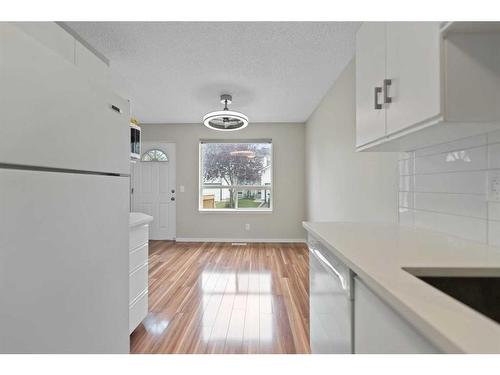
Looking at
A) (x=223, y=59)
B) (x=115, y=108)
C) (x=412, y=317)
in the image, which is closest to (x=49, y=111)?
(x=115, y=108)

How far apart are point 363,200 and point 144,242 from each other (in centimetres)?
198

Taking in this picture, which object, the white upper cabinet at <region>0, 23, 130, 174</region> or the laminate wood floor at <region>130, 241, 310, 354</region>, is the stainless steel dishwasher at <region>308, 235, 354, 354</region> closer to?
the laminate wood floor at <region>130, 241, 310, 354</region>

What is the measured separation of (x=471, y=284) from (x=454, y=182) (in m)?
0.60

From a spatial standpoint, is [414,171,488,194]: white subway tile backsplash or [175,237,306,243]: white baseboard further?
[175,237,306,243]: white baseboard

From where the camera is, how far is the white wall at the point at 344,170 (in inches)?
80.1

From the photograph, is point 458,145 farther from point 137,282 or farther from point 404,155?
point 137,282

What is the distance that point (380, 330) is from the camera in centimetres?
70

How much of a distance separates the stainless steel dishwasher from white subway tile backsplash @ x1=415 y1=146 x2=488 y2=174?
0.74 meters

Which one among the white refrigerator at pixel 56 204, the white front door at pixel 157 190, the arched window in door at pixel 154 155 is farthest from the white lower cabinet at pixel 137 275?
the arched window in door at pixel 154 155

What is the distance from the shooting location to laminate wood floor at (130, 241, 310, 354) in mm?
1839

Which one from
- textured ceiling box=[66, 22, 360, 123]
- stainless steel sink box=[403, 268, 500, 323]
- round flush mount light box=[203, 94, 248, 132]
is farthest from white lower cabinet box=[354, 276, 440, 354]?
round flush mount light box=[203, 94, 248, 132]

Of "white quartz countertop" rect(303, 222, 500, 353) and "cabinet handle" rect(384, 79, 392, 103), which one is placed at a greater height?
"cabinet handle" rect(384, 79, 392, 103)

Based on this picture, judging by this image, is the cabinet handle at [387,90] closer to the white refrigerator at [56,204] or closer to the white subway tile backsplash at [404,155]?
the white subway tile backsplash at [404,155]
